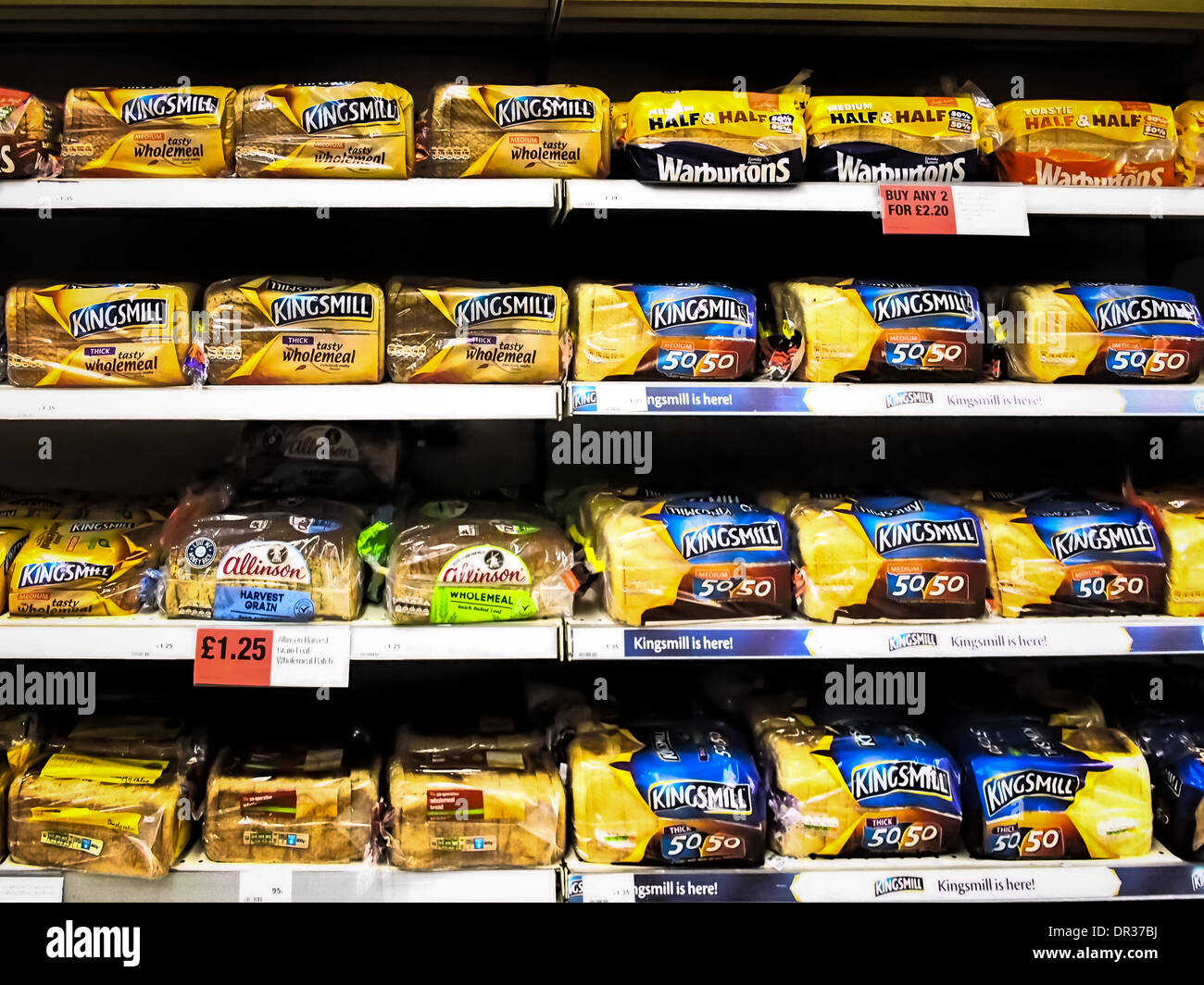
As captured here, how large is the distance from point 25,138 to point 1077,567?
2.01m

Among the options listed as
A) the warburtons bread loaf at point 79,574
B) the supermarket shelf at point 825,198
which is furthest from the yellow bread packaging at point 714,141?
the warburtons bread loaf at point 79,574

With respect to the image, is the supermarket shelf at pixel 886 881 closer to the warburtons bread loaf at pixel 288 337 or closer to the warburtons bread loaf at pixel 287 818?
the warburtons bread loaf at pixel 287 818

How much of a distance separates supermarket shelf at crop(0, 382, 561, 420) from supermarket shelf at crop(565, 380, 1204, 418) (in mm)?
111

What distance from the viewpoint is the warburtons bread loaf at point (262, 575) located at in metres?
1.51

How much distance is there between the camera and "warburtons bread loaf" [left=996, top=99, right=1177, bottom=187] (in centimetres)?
160

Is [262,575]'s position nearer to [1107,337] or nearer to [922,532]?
[922,532]

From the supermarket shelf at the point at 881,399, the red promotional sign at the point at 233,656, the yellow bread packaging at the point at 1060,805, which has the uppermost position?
the supermarket shelf at the point at 881,399

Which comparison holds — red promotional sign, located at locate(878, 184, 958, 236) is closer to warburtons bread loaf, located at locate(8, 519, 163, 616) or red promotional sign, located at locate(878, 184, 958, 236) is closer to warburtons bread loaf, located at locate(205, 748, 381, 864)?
warburtons bread loaf, located at locate(205, 748, 381, 864)

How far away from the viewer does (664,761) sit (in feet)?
5.00

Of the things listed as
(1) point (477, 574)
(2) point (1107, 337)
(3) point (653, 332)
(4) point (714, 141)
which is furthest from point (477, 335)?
(2) point (1107, 337)

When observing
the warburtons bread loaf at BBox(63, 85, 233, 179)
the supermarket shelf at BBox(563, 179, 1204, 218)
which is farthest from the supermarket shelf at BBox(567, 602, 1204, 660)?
the warburtons bread loaf at BBox(63, 85, 233, 179)

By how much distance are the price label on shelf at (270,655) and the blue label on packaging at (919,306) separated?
1106 mm

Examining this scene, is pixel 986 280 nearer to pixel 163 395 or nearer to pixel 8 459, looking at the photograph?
pixel 163 395
